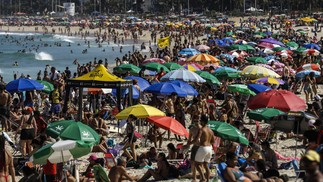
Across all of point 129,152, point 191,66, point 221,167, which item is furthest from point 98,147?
point 191,66

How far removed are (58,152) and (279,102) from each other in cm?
568

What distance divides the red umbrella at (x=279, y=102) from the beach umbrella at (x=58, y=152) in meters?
5.18

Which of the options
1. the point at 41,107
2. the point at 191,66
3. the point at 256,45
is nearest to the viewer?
the point at 41,107

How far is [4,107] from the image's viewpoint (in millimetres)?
15625

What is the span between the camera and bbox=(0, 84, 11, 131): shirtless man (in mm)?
15336

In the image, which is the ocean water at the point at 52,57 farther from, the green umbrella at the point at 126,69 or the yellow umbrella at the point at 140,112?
the yellow umbrella at the point at 140,112

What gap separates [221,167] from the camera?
8.93m

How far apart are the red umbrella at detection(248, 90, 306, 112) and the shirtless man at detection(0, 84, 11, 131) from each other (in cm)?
546

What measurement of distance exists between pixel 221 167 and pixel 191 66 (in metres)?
14.0

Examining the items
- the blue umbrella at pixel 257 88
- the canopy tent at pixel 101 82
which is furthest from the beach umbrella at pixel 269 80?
the canopy tent at pixel 101 82

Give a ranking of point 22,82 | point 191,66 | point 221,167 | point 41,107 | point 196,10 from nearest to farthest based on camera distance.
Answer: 1. point 221,167
2. point 22,82
3. point 41,107
4. point 191,66
5. point 196,10

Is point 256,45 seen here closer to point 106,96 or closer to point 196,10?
point 106,96

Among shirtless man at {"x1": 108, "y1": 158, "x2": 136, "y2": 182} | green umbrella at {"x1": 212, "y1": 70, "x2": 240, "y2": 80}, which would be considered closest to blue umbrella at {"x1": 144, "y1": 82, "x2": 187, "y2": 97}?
green umbrella at {"x1": 212, "y1": 70, "x2": 240, "y2": 80}

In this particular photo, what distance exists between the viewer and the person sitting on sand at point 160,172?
36.8 ft
